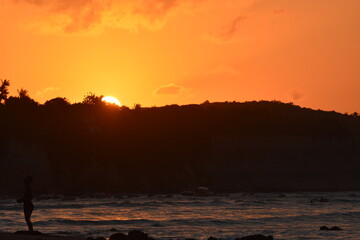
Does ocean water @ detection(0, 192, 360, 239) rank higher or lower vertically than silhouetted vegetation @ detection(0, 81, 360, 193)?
lower

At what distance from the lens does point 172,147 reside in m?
112

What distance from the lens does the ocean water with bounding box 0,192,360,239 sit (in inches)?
1688

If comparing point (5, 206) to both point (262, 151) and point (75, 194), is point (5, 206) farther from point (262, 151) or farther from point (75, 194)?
point (262, 151)

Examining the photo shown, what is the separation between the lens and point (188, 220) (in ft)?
171

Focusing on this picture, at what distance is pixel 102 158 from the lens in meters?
106

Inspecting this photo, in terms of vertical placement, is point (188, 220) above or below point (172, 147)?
Result: below

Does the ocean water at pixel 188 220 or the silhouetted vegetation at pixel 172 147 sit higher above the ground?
the silhouetted vegetation at pixel 172 147

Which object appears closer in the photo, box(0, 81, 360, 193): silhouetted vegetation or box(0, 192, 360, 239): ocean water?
box(0, 192, 360, 239): ocean water

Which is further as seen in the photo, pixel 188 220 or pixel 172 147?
pixel 172 147

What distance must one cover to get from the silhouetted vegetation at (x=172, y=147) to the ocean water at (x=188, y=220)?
3038cm

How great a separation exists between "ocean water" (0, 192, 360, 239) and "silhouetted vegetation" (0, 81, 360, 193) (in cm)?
3038

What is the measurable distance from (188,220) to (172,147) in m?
60.3

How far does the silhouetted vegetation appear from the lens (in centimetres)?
10019

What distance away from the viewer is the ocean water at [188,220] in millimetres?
42875
